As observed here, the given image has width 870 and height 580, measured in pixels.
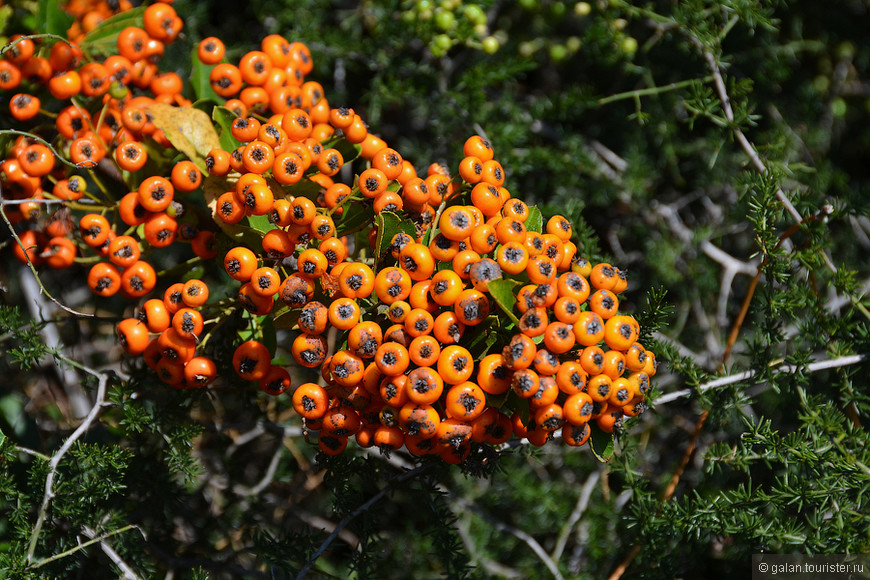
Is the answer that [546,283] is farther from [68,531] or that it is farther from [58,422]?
[58,422]

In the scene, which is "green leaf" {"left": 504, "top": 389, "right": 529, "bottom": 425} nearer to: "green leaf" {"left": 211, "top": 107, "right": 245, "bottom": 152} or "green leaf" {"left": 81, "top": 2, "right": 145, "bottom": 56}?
"green leaf" {"left": 211, "top": 107, "right": 245, "bottom": 152}

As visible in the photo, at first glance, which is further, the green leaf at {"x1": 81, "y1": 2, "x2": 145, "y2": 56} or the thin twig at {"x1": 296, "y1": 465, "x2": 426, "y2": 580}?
the green leaf at {"x1": 81, "y1": 2, "x2": 145, "y2": 56}

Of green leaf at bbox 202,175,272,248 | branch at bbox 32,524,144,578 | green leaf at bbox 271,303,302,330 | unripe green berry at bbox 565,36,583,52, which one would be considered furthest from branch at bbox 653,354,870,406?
branch at bbox 32,524,144,578

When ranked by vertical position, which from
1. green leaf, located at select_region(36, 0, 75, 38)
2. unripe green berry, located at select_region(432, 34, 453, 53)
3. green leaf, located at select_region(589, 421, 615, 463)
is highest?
green leaf, located at select_region(36, 0, 75, 38)

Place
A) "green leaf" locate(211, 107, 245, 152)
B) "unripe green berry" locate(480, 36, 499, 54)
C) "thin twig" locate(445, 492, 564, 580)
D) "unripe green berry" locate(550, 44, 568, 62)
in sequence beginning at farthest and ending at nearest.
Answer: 1. "unripe green berry" locate(550, 44, 568, 62)
2. "unripe green berry" locate(480, 36, 499, 54)
3. "thin twig" locate(445, 492, 564, 580)
4. "green leaf" locate(211, 107, 245, 152)

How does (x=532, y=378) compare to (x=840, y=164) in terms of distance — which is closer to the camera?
(x=532, y=378)

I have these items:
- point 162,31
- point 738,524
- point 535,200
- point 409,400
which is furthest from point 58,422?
point 738,524

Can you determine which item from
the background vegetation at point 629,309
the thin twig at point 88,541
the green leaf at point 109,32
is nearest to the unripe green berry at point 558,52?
the background vegetation at point 629,309
